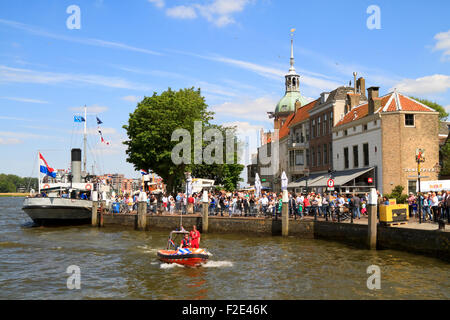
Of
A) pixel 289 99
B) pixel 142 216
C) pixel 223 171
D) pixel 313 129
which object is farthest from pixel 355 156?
pixel 289 99

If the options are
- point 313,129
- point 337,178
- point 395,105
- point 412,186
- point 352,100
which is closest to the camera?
point 412,186

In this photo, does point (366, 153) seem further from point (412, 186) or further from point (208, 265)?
point (208, 265)

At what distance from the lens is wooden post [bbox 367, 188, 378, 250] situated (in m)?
23.5

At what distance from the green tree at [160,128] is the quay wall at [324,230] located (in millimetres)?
10110

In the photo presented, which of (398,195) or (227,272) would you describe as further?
(398,195)

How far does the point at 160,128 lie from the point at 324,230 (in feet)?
79.2

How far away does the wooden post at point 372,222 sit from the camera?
77.0 feet

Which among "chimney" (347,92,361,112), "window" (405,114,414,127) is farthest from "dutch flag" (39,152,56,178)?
"window" (405,114,414,127)

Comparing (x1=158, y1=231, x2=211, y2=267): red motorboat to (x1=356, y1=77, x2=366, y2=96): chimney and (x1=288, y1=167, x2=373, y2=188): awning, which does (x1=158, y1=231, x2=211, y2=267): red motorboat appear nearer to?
(x1=288, y1=167, x2=373, y2=188): awning

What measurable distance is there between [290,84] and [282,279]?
82799 millimetres

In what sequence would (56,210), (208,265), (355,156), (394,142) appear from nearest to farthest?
(208,265), (394,142), (56,210), (355,156)

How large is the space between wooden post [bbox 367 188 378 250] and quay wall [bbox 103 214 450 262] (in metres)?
0.36

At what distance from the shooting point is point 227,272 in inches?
764
